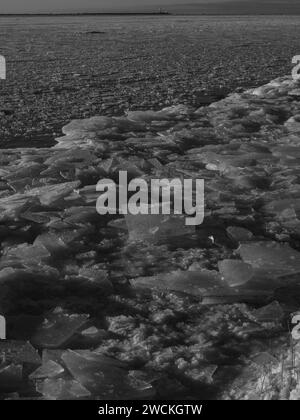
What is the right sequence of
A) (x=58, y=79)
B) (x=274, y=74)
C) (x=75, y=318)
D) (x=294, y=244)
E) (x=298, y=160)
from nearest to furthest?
1. (x=75, y=318)
2. (x=294, y=244)
3. (x=298, y=160)
4. (x=58, y=79)
5. (x=274, y=74)

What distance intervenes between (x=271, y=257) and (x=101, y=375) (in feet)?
3.58

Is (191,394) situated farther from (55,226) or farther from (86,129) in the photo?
(86,129)

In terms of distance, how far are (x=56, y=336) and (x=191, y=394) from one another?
57cm

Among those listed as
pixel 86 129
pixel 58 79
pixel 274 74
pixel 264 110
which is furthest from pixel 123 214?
pixel 274 74

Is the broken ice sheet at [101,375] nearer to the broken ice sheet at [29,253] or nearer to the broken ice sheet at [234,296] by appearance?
the broken ice sheet at [234,296]

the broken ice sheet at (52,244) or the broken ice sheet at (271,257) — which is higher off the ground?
the broken ice sheet at (271,257)

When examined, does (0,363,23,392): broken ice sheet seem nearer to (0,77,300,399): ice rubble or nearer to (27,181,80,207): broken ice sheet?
(0,77,300,399): ice rubble

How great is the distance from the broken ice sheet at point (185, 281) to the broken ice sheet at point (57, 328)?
1.18 ft

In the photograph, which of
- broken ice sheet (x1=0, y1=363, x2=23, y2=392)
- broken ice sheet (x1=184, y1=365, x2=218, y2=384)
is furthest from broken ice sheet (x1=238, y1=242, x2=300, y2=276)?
broken ice sheet (x1=0, y1=363, x2=23, y2=392)

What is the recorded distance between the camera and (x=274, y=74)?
882 centimetres

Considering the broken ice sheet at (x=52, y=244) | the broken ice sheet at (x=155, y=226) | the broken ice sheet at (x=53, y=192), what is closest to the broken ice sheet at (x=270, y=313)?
the broken ice sheet at (x=155, y=226)

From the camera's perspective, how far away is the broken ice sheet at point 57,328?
2.03 m

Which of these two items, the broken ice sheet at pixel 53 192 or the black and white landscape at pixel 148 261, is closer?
the black and white landscape at pixel 148 261

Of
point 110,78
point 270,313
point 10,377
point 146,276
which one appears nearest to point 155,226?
point 146,276
